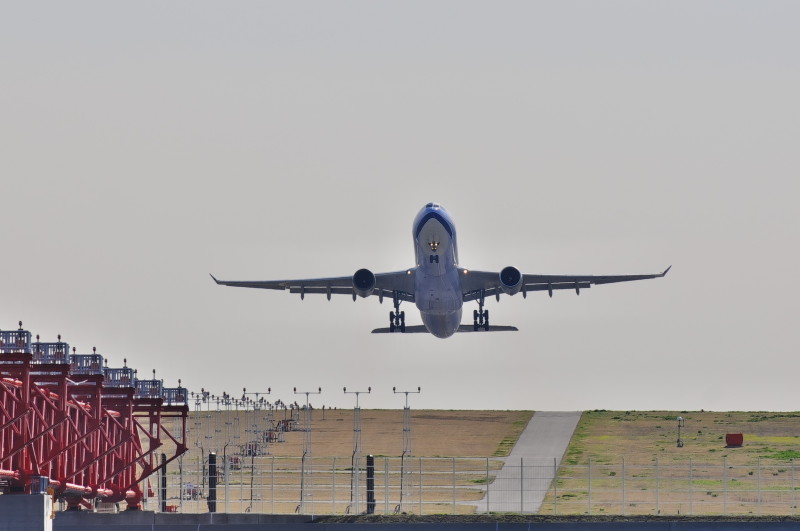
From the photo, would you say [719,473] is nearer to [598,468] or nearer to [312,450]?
[598,468]

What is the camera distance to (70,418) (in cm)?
7394

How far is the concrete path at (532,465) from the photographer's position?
3307 inches

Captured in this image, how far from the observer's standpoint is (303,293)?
91.8 m

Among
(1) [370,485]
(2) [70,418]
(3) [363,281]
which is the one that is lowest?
(1) [370,485]

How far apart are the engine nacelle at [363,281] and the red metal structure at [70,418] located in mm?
11876

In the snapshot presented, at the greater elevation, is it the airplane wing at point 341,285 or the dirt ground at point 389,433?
the airplane wing at point 341,285

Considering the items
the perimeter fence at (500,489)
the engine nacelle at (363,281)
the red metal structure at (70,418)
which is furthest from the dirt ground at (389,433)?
the engine nacelle at (363,281)

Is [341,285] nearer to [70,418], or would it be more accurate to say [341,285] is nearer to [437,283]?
[437,283]

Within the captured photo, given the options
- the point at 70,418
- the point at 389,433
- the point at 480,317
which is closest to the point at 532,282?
the point at 480,317

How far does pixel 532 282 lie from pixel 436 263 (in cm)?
1254

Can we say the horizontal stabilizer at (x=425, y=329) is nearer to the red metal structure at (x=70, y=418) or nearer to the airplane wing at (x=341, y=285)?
the airplane wing at (x=341, y=285)

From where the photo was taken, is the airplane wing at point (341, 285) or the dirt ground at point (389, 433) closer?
the airplane wing at point (341, 285)

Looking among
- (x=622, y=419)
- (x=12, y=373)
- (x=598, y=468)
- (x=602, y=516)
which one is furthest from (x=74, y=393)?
(x=622, y=419)

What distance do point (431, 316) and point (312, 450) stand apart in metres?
37.6
